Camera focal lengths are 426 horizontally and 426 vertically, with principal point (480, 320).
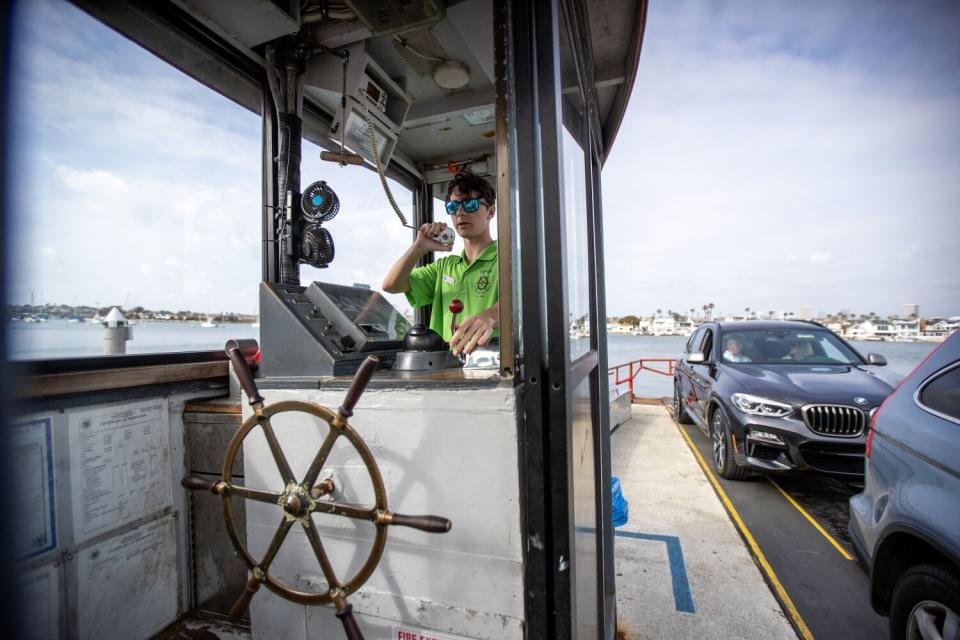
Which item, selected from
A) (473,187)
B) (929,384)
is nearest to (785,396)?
(929,384)

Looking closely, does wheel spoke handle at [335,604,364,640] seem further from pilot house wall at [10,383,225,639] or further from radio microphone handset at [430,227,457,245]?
radio microphone handset at [430,227,457,245]

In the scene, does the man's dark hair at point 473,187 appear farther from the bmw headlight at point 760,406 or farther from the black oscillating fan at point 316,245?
the bmw headlight at point 760,406

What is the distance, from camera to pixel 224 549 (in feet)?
5.24

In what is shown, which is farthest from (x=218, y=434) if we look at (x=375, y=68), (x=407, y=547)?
(x=375, y=68)

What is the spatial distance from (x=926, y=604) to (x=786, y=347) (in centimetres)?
376

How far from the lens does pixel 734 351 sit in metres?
4.92

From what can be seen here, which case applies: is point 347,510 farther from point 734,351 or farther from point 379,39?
point 734,351

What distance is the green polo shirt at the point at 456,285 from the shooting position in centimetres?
186

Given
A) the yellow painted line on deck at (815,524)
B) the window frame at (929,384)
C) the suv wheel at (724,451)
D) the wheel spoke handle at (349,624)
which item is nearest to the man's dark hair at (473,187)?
the wheel spoke handle at (349,624)

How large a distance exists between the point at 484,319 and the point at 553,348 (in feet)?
1.58

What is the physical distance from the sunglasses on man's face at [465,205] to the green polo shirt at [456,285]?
18cm

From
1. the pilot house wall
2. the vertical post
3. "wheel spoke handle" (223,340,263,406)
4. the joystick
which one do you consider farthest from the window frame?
the pilot house wall

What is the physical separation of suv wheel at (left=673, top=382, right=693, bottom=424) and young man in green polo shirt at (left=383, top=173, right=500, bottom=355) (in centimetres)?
575

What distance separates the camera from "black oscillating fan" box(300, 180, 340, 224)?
1.85m
